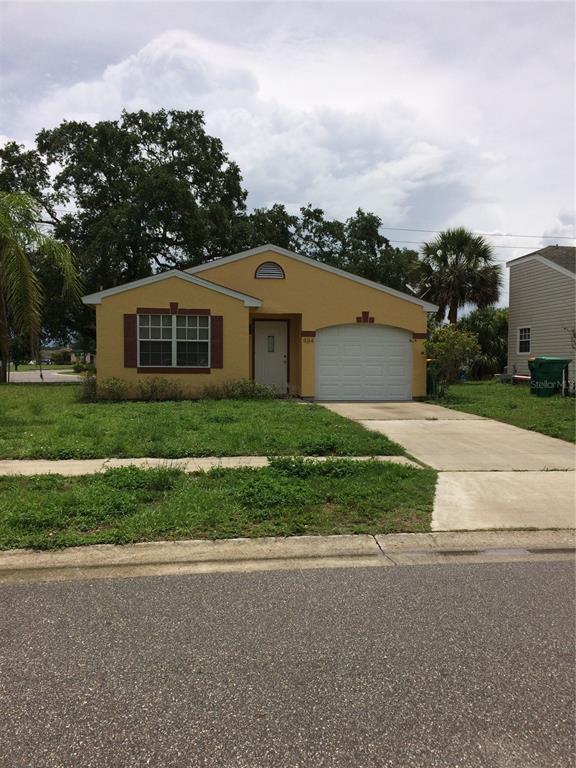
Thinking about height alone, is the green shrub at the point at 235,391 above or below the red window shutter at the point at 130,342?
→ below

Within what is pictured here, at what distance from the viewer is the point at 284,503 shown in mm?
5848

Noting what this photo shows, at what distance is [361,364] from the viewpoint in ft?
58.7

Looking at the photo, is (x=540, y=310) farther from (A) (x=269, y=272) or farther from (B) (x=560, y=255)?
(A) (x=269, y=272)

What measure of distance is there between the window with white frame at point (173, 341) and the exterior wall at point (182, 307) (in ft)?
1.05

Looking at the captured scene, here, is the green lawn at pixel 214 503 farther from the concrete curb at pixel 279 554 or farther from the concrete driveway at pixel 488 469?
the concrete driveway at pixel 488 469

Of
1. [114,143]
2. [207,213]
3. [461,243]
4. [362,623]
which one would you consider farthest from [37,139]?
[362,623]

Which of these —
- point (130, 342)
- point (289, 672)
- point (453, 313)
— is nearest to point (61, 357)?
point (453, 313)

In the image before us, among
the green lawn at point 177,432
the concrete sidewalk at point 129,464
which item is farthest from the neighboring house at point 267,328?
the concrete sidewalk at point 129,464

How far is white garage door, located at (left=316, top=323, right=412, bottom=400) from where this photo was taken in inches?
700

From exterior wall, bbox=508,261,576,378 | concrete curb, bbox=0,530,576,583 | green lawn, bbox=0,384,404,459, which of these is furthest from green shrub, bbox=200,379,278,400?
exterior wall, bbox=508,261,576,378

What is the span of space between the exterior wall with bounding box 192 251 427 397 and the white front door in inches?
49.0

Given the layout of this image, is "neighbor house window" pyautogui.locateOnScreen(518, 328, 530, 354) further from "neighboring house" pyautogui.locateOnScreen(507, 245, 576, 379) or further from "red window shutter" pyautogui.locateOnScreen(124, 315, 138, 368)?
"red window shutter" pyautogui.locateOnScreen(124, 315, 138, 368)

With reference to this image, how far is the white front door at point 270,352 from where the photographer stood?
1895 centimetres

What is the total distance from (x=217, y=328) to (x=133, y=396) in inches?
121
